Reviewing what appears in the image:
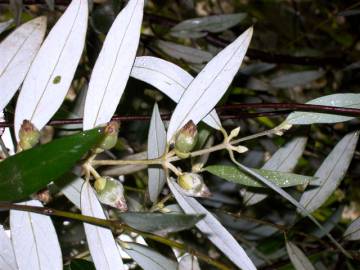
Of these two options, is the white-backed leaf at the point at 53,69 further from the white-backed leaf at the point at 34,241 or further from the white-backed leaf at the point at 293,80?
the white-backed leaf at the point at 293,80

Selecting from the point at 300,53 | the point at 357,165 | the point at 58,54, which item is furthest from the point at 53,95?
the point at 300,53

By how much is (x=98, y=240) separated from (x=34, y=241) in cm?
7

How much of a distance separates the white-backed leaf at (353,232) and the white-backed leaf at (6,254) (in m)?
0.49

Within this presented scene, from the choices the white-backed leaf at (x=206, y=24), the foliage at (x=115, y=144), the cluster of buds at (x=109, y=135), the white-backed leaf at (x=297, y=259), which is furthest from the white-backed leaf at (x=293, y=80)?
the cluster of buds at (x=109, y=135)

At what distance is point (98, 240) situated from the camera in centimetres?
54

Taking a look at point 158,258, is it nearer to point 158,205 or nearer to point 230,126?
point 158,205

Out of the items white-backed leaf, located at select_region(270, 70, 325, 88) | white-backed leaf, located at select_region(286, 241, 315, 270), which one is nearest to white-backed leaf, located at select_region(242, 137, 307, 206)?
white-backed leaf, located at select_region(286, 241, 315, 270)

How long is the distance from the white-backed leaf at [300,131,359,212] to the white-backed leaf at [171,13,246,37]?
0.44m

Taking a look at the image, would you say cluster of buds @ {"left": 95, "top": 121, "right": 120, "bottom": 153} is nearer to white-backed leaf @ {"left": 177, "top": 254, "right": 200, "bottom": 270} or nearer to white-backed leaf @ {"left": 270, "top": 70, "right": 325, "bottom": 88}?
white-backed leaf @ {"left": 177, "top": 254, "right": 200, "bottom": 270}

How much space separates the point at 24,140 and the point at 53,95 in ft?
0.19

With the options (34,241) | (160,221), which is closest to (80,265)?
(34,241)

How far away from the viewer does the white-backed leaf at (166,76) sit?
611 mm

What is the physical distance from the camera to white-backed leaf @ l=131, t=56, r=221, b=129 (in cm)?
61

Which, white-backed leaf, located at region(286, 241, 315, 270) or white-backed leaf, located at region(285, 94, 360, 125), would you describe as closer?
white-backed leaf, located at region(285, 94, 360, 125)
